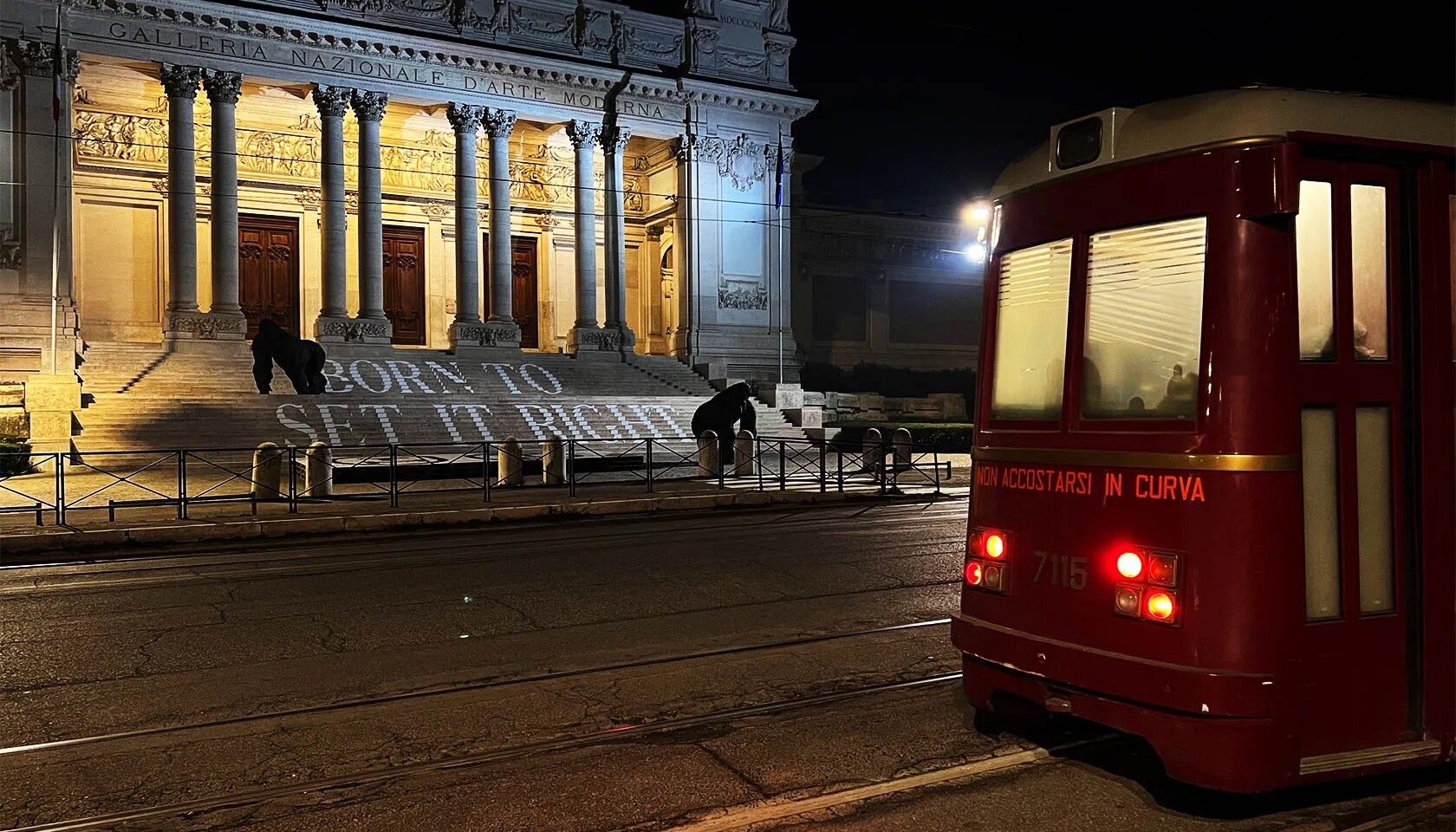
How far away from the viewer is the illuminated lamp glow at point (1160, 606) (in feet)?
14.7

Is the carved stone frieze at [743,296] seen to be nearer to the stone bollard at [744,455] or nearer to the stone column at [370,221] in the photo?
the stone column at [370,221]

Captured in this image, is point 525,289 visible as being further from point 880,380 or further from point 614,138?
point 880,380

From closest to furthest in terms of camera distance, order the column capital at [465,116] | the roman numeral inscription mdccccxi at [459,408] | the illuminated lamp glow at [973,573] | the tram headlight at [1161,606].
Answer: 1. the tram headlight at [1161,606]
2. the illuminated lamp glow at [973,573]
3. the roman numeral inscription mdccccxi at [459,408]
4. the column capital at [465,116]

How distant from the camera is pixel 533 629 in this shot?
28.1 feet

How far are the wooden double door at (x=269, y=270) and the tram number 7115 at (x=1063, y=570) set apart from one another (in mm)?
38966

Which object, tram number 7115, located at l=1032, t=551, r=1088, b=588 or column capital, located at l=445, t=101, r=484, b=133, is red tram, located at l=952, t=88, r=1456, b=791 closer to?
tram number 7115, located at l=1032, t=551, r=1088, b=588

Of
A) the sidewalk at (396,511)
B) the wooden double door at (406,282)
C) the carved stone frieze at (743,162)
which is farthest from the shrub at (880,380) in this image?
the sidewalk at (396,511)

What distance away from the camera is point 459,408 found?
30.0 metres

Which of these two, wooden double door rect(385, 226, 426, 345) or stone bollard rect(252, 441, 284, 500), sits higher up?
wooden double door rect(385, 226, 426, 345)

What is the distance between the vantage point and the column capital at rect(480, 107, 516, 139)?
37844mm

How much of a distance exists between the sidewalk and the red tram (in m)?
12.0

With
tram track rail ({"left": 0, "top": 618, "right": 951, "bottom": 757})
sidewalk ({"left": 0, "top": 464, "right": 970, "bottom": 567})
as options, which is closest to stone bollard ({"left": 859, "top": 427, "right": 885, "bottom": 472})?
sidewalk ({"left": 0, "top": 464, "right": 970, "bottom": 567})

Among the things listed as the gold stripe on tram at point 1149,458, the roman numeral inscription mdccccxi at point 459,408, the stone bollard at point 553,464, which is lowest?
the stone bollard at point 553,464

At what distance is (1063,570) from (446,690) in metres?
3.78
